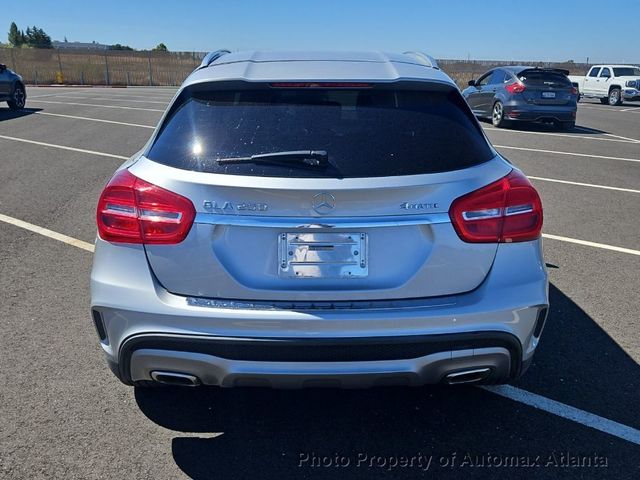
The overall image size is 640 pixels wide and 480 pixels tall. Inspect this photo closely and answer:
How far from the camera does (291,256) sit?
2471 mm

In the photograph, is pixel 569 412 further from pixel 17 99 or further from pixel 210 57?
pixel 17 99

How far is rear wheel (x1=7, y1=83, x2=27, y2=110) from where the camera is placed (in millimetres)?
18016

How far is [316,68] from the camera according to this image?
2.99 metres

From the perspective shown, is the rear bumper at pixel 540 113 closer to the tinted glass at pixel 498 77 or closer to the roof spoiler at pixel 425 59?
the tinted glass at pixel 498 77

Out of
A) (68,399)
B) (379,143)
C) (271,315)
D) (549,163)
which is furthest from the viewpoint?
(549,163)

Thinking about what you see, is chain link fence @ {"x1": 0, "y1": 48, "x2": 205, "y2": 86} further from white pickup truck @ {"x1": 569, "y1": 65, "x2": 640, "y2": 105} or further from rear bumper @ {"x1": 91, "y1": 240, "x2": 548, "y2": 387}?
rear bumper @ {"x1": 91, "y1": 240, "x2": 548, "y2": 387}

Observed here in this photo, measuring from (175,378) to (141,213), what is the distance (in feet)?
2.39

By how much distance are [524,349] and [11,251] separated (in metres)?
4.71

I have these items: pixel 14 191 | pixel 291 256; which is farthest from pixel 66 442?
pixel 14 191

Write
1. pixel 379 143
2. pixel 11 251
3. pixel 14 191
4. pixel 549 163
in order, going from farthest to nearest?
1. pixel 549 163
2. pixel 14 191
3. pixel 11 251
4. pixel 379 143

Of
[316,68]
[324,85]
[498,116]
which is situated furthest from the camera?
[498,116]

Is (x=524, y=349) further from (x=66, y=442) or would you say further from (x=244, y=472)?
(x=66, y=442)

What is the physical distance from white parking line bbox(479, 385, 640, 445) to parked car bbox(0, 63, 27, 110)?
58.6ft

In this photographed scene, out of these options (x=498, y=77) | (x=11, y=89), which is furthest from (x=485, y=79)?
(x=11, y=89)
